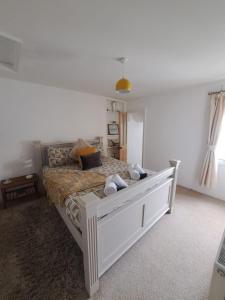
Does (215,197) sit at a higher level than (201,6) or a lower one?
lower

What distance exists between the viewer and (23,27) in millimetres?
1192

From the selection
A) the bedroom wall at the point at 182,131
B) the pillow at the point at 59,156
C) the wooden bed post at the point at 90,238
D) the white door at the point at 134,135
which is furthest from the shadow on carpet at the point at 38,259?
the white door at the point at 134,135

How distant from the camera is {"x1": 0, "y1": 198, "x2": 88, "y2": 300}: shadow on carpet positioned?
4.04ft

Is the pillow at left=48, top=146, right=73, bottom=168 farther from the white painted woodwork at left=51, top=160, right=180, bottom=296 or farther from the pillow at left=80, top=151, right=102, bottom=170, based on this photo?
the white painted woodwork at left=51, top=160, right=180, bottom=296

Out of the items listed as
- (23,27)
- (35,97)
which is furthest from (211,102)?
(35,97)

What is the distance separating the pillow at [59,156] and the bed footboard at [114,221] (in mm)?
1864

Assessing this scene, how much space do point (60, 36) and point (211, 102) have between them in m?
2.84

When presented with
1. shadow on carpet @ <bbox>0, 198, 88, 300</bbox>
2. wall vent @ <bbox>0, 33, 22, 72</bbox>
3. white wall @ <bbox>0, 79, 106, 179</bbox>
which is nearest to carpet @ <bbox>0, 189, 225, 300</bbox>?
shadow on carpet @ <bbox>0, 198, 88, 300</bbox>

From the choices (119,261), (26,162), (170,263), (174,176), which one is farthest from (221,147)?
(26,162)

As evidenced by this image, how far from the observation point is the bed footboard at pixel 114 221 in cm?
105

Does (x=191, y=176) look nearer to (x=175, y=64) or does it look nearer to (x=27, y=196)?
(x=175, y=64)

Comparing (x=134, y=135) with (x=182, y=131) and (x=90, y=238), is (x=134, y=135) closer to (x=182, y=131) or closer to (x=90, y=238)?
(x=182, y=131)

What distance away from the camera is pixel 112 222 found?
128cm

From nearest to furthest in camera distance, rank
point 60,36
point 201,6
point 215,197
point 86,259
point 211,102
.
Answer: point 201,6 < point 86,259 < point 60,36 < point 211,102 < point 215,197
